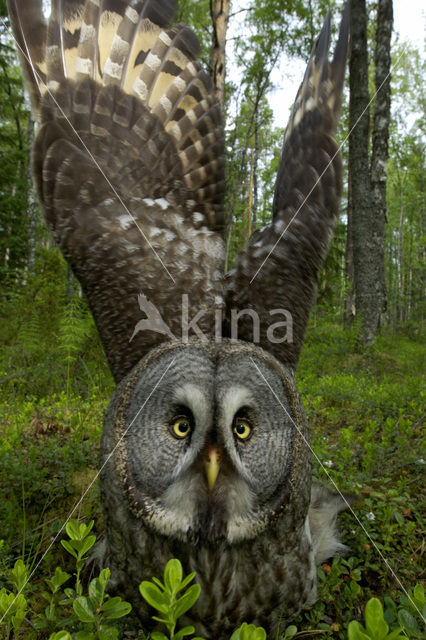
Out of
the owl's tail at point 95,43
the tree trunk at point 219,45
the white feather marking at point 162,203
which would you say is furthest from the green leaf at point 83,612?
the tree trunk at point 219,45

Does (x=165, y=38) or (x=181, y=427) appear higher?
(x=165, y=38)

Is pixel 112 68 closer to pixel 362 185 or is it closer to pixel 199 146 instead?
pixel 199 146

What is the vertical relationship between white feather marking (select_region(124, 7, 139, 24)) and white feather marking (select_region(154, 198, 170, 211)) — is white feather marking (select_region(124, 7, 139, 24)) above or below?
above

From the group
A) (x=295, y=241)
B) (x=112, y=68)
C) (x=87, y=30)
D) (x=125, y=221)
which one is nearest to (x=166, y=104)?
(x=112, y=68)

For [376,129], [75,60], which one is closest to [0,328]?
Result: [75,60]

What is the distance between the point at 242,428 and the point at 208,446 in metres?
0.17

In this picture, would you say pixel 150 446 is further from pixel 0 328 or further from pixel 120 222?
pixel 0 328

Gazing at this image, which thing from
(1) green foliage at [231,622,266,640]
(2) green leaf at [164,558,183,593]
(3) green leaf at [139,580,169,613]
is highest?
(2) green leaf at [164,558,183,593]

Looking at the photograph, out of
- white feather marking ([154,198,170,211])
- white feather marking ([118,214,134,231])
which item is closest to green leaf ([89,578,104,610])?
white feather marking ([118,214,134,231])

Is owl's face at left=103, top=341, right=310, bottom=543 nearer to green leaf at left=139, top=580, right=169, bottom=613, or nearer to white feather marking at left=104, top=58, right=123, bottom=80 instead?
green leaf at left=139, top=580, right=169, bottom=613

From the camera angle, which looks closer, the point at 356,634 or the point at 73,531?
the point at 356,634

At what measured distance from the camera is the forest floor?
80.3 inches

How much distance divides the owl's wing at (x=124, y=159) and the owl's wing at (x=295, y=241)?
26 cm

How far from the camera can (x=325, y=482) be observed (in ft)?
9.23
